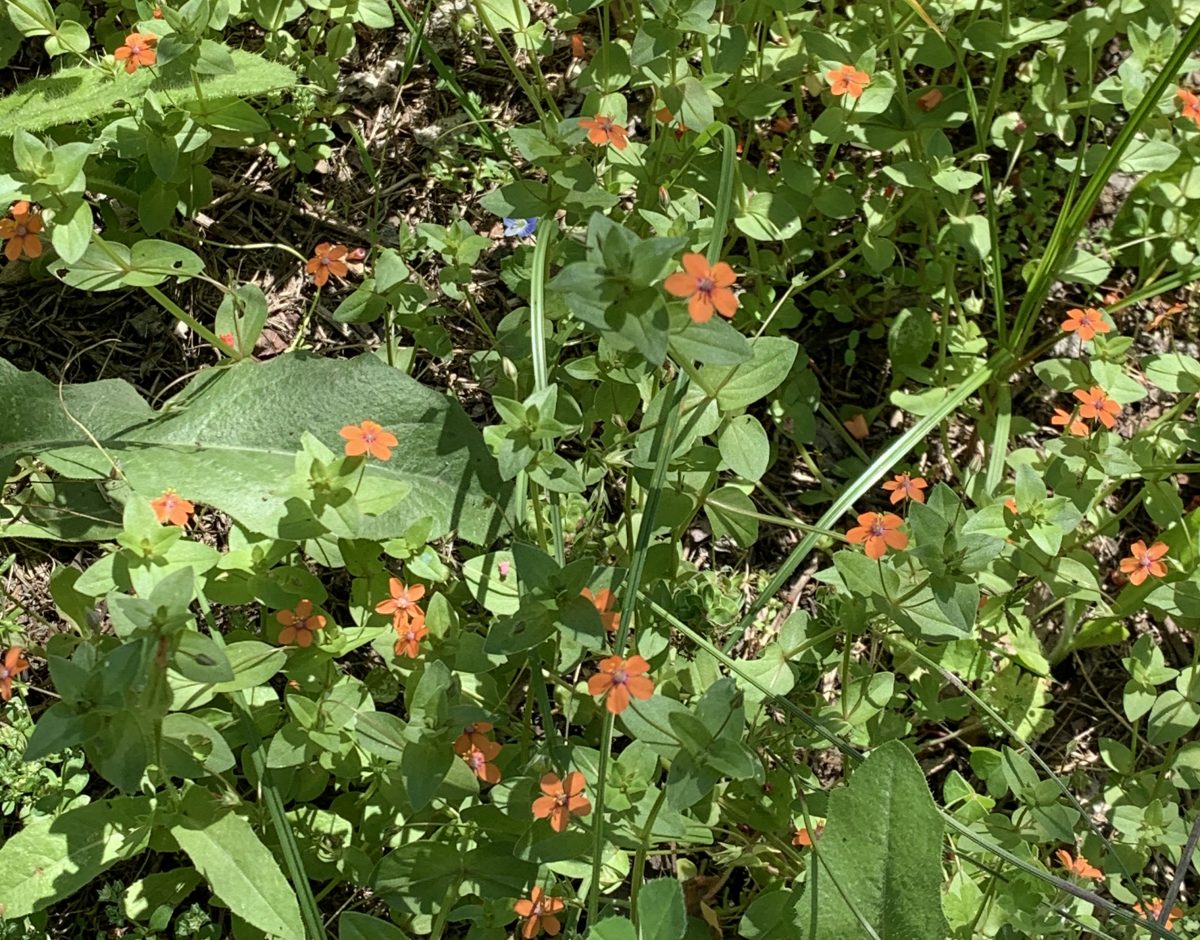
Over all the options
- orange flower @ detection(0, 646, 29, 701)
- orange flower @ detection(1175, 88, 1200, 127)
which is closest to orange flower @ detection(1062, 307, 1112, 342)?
orange flower @ detection(1175, 88, 1200, 127)

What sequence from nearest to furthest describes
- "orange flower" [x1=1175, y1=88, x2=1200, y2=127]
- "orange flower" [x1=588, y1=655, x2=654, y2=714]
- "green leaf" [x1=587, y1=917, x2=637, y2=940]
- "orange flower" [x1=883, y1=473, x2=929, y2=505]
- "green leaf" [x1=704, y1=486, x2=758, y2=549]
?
"green leaf" [x1=587, y1=917, x2=637, y2=940] → "orange flower" [x1=588, y1=655, x2=654, y2=714] → "green leaf" [x1=704, y1=486, x2=758, y2=549] → "orange flower" [x1=883, y1=473, x2=929, y2=505] → "orange flower" [x1=1175, y1=88, x2=1200, y2=127]

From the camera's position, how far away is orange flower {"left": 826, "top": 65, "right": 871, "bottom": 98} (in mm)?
2617

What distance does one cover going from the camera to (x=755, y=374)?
215cm

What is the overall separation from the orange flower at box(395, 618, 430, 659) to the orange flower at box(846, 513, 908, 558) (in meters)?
0.92

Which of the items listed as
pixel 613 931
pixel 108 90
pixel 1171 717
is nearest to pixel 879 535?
pixel 613 931

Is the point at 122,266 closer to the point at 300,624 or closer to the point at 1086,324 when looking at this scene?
the point at 300,624

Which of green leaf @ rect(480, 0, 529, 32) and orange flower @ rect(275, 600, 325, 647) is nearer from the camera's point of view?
orange flower @ rect(275, 600, 325, 647)

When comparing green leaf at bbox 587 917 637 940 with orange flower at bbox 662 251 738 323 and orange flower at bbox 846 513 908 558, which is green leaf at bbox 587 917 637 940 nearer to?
orange flower at bbox 846 513 908 558

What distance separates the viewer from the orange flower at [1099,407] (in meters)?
2.64

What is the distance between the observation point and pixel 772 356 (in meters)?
2.14

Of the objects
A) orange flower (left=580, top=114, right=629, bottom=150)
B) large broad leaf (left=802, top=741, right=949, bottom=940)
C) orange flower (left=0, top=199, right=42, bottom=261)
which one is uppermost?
orange flower (left=580, top=114, right=629, bottom=150)

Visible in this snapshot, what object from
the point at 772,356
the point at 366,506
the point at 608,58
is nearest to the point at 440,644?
the point at 366,506

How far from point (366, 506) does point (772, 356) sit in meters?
0.89

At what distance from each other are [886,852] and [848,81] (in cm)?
182
